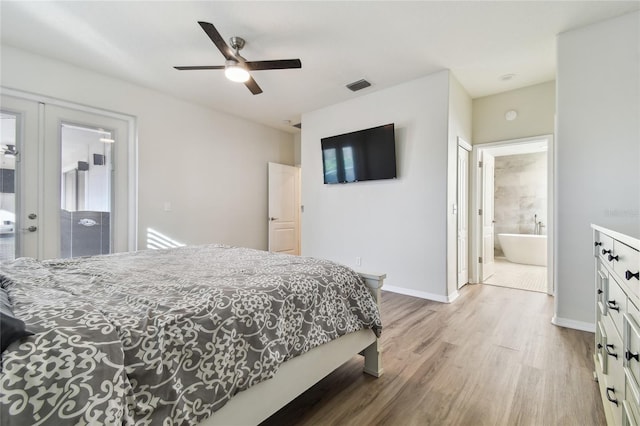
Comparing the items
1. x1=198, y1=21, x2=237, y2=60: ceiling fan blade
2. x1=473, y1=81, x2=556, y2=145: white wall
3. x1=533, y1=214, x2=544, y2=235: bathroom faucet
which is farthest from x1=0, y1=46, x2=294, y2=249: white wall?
x1=533, y1=214, x2=544, y2=235: bathroom faucet

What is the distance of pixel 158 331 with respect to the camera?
3.01ft

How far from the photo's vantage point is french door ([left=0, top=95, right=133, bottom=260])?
2.85 meters

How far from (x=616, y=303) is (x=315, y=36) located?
9.30 feet

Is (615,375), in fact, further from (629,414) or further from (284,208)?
(284,208)

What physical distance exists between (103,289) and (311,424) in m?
1.22

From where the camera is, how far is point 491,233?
15.2 feet

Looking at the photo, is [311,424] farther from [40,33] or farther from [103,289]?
[40,33]

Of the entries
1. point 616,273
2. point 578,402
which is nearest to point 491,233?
point 578,402

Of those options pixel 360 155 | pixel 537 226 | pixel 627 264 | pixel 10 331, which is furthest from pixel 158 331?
pixel 537 226

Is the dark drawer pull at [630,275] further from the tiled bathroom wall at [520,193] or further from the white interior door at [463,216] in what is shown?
the tiled bathroom wall at [520,193]

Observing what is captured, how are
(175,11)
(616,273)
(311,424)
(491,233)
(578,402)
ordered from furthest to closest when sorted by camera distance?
(491,233), (175,11), (578,402), (311,424), (616,273)

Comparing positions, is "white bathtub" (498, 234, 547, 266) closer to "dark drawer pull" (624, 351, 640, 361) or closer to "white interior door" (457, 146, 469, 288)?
"white interior door" (457, 146, 469, 288)

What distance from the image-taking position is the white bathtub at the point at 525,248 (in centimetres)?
546

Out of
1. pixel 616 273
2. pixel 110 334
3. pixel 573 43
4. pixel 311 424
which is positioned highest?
pixel 573 43
